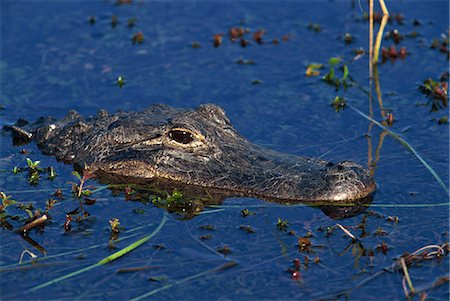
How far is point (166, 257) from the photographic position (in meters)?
7.77

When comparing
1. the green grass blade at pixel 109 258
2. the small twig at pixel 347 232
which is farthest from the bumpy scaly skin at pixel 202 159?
the green grass blade at pixel 109 258

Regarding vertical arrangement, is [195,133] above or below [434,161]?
above

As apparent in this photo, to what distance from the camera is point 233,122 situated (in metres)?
11.4

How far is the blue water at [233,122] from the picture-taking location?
742 cm

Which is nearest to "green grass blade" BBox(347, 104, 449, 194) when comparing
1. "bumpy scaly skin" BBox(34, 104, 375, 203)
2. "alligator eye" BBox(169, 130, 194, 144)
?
"bumpy scaly skin" BBox(34, 104, 375, 203)

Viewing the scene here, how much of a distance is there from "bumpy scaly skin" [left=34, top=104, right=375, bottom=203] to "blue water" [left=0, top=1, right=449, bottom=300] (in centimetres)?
21

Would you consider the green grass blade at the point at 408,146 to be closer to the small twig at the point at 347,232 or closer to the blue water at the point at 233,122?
the blue water at the point at 233,122

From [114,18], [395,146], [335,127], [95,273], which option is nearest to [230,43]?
[114,18]

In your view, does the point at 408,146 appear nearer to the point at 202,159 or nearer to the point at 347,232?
the point at 202,159

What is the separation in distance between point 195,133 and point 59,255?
210cm

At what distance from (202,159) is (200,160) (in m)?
0.02

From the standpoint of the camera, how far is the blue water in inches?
292

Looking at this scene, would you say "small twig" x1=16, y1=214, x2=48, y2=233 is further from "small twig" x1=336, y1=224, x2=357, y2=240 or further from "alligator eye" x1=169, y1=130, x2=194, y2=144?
"small twig" x1=336, y1=224, x2=357, y2=240

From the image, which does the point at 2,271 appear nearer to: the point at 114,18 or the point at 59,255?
the point at 59,255
